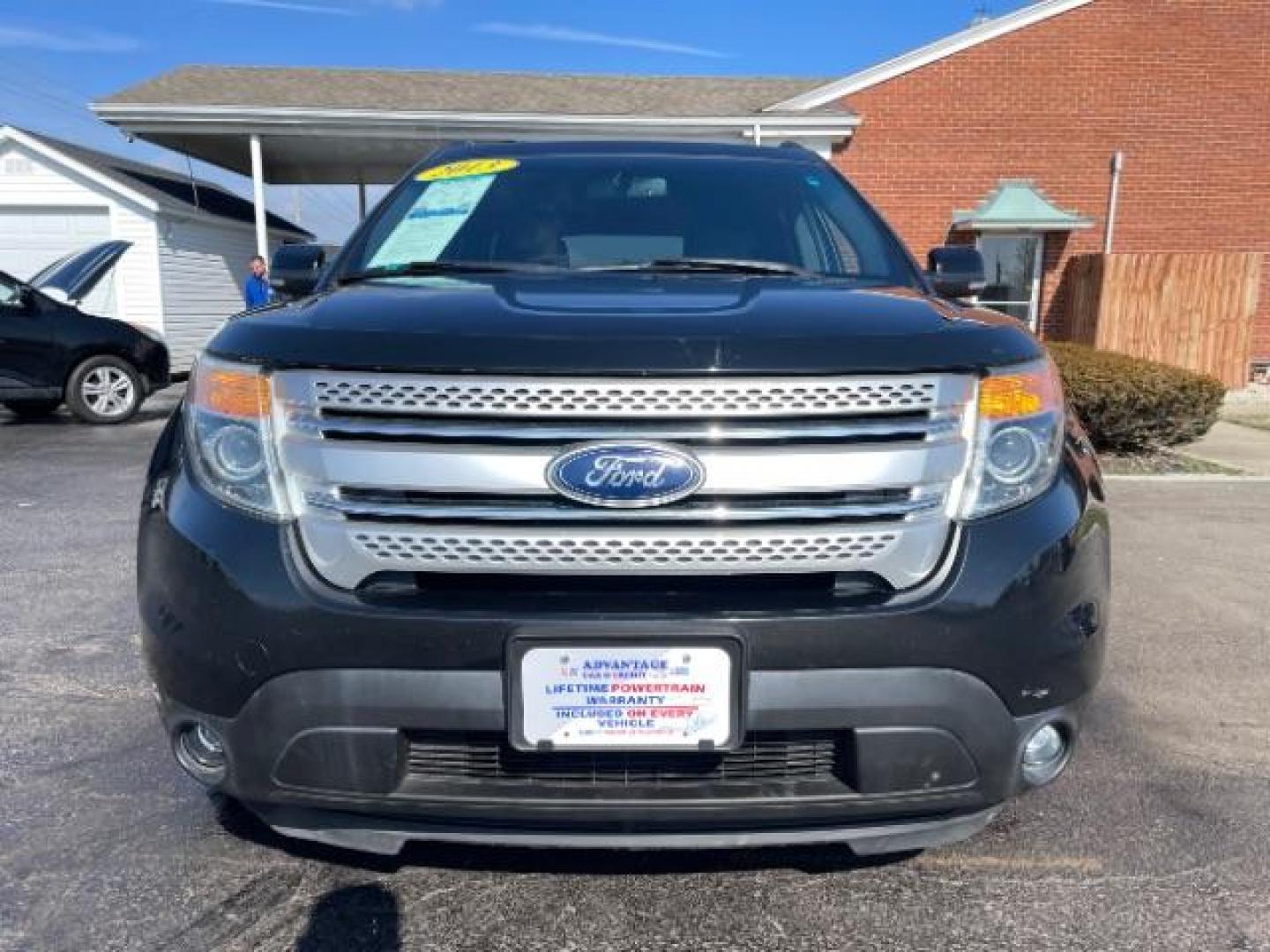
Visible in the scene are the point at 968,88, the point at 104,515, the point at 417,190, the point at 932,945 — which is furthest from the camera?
the point at 968,88

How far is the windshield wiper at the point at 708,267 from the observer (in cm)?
258

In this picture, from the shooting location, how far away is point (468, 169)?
3.25 metres

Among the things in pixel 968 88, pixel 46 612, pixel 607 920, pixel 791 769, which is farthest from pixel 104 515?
pixel 968 88

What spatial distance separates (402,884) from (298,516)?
0.95 m

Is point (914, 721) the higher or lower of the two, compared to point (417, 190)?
lower

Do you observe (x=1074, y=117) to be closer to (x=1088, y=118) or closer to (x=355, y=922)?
(x=1088, y=118)

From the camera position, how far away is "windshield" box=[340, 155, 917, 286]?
2.79 metres

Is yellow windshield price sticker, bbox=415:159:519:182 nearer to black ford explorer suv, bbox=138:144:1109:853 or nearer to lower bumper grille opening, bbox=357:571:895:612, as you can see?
black ford explorer suv, bbox=138:144:1109:853

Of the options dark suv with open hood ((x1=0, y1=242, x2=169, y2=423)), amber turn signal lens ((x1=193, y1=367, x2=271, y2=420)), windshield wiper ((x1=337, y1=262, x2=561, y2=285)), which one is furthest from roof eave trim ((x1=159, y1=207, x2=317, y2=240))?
amber turn signal lens ((x1=193, y1=367, x2=271, y2=420))

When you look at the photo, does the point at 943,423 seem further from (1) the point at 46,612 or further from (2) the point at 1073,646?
(1) the point at 46,612

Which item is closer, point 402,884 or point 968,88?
point 402,884

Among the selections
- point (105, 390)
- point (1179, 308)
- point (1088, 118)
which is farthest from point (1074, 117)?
point (105, 390)

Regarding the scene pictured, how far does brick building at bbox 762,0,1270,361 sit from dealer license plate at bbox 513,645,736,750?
12215 mm

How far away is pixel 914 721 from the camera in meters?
1.71
